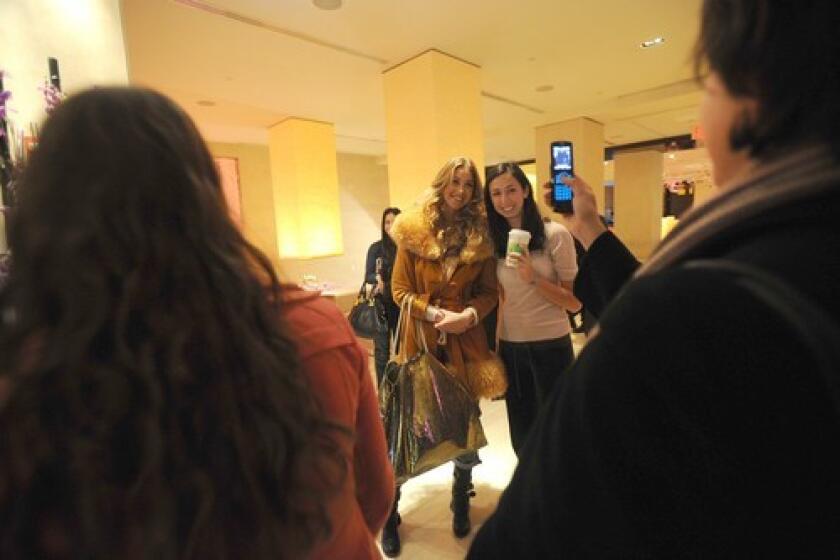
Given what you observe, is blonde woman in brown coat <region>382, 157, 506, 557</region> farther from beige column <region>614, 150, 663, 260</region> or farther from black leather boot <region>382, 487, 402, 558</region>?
beige column <region>614, 150, 663, 260</region>

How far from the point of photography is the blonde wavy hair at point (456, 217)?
1828mm

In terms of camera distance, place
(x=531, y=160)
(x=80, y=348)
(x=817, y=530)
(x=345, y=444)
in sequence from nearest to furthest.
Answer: (x=817, y=530)
(x=80, y=348)
(x=345, y=444)
(x=531, y=160)

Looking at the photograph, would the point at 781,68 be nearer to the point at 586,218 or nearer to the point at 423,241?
the point at 586,218

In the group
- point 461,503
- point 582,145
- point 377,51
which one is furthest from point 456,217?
point 582,145

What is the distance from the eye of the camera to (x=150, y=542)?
0.49 m

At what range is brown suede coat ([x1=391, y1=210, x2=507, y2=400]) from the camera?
1.81m

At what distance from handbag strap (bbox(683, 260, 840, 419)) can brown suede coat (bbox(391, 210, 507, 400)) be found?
1505 mm

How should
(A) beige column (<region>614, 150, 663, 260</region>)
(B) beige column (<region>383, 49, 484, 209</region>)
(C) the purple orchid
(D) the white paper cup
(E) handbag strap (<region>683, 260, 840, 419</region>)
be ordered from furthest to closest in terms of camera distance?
(A) beige column (<region>614, 150, 663, 260</region>), (B) beige column (<region>383, 49, 484, 209</region>), (D) the white paper cup, (C) the purple orchid, (E) handbag strap (<region>683, 260, 840, 419</region>)

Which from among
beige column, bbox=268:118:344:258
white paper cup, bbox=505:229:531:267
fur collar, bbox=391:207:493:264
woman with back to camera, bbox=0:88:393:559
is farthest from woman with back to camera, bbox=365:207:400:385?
beige column, bbox=268:118:344:258

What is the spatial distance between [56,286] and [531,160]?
1139cm

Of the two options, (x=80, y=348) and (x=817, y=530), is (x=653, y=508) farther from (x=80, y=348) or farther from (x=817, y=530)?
(x=80, y=348)

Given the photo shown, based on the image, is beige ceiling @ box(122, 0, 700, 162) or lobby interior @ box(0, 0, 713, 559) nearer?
lobby interior @ box(0, 0, 713, 559)

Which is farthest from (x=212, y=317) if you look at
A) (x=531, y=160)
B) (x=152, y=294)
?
(x=531, y=160)

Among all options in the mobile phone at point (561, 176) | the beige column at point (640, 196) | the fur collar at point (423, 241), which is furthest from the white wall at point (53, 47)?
the beige column at point (640, 196)
